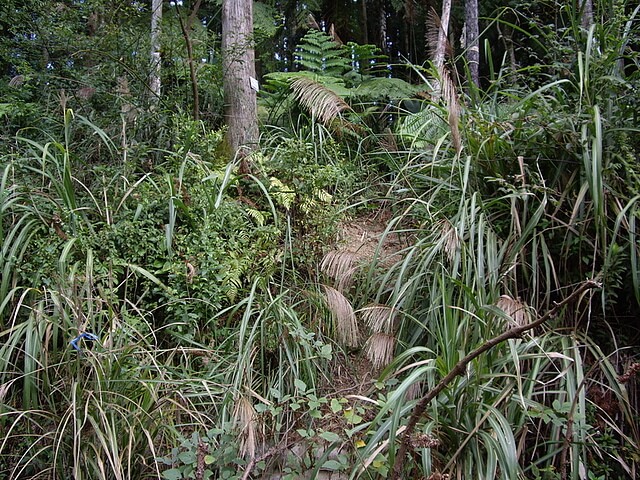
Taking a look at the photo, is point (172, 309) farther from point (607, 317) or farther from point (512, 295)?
point (607, 317)

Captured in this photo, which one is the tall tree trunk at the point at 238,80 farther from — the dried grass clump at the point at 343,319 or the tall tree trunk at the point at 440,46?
the dried grass clump at the point at 343,319

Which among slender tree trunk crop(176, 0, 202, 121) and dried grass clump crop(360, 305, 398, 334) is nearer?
dried grass clump crop(360, 305, 398, 334)

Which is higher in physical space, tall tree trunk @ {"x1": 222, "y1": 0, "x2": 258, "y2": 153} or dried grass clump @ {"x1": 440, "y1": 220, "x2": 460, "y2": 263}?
tall tree trunk @ {"x1": 222, "y1": 0, "x2": 258, "y2": 153}

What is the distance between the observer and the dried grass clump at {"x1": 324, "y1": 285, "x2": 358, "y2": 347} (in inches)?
108

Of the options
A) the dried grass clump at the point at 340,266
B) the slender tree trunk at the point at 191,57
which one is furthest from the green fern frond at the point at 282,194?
the slender tree trunk at the point at 191,57

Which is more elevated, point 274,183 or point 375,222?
point 274,183

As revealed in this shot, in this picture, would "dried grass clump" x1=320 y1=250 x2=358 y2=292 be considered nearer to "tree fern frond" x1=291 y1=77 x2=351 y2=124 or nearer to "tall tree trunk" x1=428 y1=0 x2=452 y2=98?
"tall tree trunk" x1=428 y1=0 x2=452 y2=98

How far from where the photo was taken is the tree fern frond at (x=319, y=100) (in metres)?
4.29

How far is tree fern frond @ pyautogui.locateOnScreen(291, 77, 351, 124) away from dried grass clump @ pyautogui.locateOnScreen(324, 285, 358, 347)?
1.95 m

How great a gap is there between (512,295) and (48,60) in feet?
12.6

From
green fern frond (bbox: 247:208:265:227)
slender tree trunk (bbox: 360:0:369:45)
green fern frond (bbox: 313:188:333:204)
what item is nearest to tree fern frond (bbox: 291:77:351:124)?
green fern frond (bbox: 313:188:333:204)

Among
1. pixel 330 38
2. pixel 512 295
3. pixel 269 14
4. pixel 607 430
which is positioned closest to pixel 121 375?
pixel 512 295

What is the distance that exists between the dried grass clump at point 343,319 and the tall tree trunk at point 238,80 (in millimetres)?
1816

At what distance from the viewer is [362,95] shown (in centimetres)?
532
